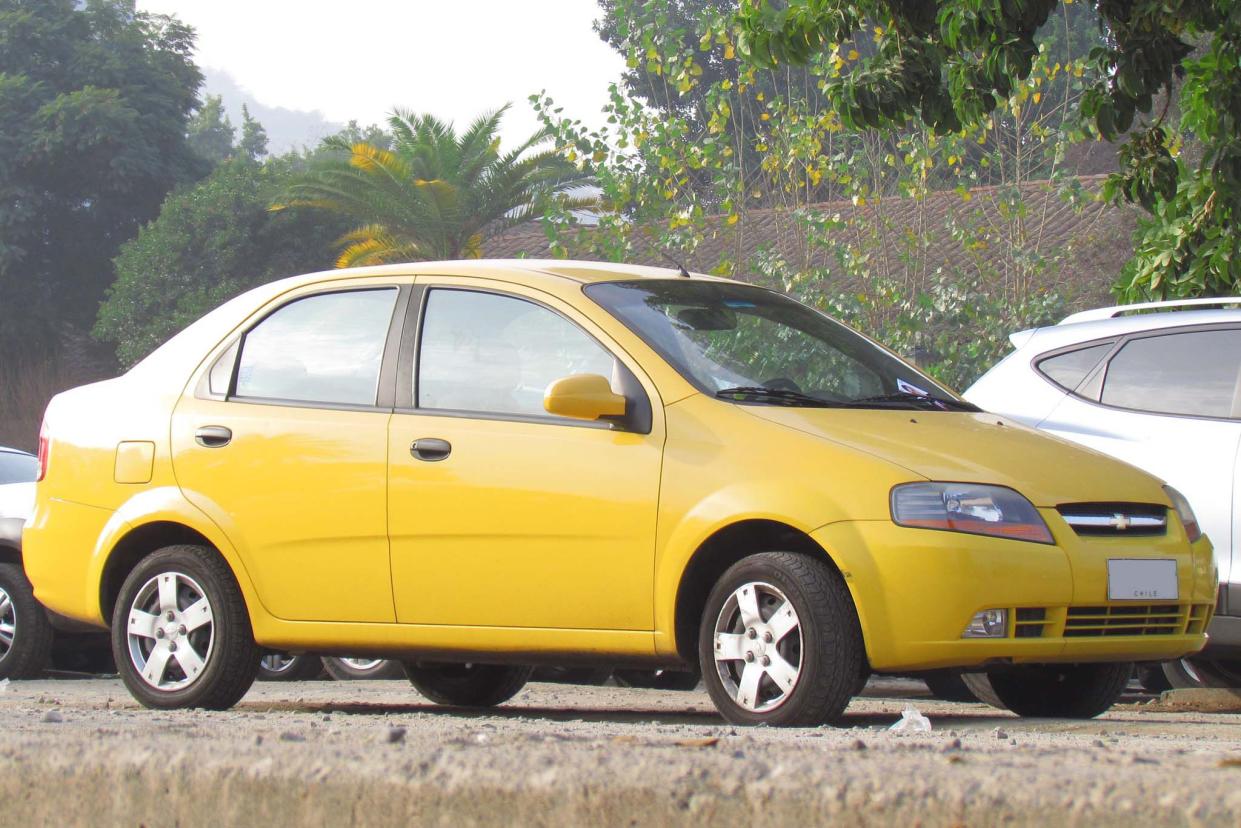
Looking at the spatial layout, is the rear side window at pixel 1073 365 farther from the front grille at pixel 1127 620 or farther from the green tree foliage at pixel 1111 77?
the front grille at pixel 1127 620

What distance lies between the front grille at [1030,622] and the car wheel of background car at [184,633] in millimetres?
2930

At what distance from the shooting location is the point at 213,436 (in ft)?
22.6

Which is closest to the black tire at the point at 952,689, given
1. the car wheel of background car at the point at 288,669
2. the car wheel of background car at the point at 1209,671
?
the car wheel of background car at the point at 1209,671

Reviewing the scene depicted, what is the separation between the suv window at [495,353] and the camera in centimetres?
634

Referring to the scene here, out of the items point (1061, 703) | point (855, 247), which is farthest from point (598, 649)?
point (855, 247)

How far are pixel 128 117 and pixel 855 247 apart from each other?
3081 cm

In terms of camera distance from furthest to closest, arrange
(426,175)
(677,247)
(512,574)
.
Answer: (426,175)
(677,247)
(512,574)

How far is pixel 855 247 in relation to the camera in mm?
20750

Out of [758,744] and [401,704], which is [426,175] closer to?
[401,704]

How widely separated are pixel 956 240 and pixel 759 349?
560 inches

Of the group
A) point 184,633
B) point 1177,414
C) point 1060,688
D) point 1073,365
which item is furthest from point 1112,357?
point 184,633

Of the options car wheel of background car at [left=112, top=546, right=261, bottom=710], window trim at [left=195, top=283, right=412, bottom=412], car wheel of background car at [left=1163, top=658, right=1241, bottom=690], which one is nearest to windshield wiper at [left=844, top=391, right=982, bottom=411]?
window trim at [left=195, top=283, right=412, bottom=412]

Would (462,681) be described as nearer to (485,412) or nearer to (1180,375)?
(485,412)

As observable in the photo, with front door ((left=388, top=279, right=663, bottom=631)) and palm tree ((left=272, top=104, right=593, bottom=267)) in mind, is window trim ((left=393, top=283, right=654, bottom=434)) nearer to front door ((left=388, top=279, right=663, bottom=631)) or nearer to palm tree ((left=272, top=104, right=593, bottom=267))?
front door ((left=388, top=279, right=663, bottom=631))
